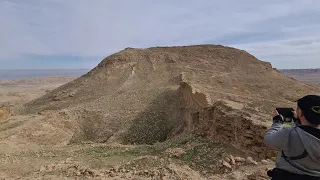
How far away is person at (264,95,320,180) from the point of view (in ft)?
Result: 10.5

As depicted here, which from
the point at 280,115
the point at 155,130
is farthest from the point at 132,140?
the point at 280,115

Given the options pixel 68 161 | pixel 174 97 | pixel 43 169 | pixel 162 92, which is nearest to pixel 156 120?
pixel 174 97

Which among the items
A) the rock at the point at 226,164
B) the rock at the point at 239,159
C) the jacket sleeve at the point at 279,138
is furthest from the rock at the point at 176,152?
the jacket sleeve at the point at 279,138

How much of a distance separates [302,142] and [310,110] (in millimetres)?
287

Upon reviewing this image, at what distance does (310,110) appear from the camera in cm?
319

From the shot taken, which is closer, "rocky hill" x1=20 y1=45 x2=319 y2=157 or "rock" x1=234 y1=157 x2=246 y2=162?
"rock" x1=234 y1=157 x2=246 y2=162

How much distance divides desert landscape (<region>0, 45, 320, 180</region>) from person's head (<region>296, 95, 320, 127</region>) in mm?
3897

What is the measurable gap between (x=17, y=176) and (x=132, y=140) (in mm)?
6908

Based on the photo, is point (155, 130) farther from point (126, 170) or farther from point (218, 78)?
point (126, 170)

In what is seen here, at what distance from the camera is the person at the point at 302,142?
3.20 meters

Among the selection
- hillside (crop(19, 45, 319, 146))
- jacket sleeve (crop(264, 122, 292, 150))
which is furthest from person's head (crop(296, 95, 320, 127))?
hillside (crop(19, 45, 319, 146))

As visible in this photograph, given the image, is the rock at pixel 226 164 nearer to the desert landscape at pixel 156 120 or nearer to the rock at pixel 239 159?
the desert landscape at pixel 156 120

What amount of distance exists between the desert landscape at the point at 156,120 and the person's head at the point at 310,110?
3.90m

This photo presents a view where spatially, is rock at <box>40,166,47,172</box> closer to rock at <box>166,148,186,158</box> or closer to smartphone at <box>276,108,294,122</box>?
rock at <box>166,148,186,158</box>
